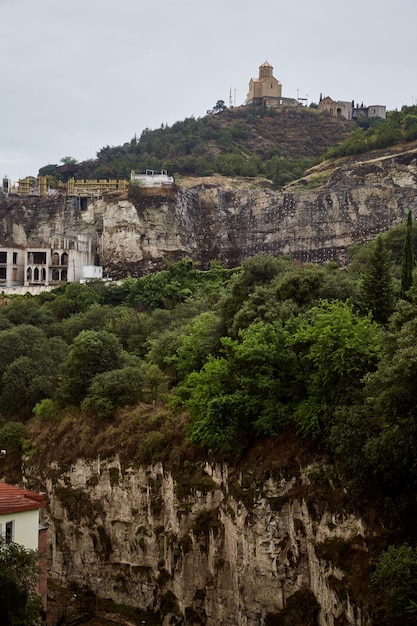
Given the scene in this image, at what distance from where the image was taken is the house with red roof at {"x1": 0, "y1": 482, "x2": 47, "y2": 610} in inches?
733

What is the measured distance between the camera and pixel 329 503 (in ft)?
63.3

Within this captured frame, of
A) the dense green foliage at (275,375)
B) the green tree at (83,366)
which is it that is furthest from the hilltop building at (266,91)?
the green tree at (83,366)

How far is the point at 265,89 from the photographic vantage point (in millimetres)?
103562

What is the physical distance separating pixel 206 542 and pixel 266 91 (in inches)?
3524

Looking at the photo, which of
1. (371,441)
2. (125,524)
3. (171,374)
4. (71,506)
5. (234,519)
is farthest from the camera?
(171,374)

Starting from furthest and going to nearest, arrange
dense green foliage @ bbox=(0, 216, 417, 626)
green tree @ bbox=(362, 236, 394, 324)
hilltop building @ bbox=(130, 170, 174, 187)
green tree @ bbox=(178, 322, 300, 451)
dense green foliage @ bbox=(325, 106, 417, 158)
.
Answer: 1. hilltop building @ bbox=(130, 170, 174, 187)
2. dense green foliage @ bbox=(325, 106, 417, 158)
3. green tree @ bbox=(362, 236, 394, 324)
4. green tree @ bbox=(178, 322, 300, 451)
5. dense green foliage @ bbox=(0, 216, 417, 626)

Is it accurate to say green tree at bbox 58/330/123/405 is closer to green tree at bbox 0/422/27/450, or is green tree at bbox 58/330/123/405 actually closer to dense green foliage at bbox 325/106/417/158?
green tree at bbox 0/422/27/450

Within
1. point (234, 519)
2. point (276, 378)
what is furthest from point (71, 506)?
point (276, 378)

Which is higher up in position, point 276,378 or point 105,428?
point 276,378

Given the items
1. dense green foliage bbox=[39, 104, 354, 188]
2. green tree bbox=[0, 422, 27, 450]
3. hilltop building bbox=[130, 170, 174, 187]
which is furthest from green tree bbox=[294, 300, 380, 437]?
dense green foliage bbox=[39, 104, 354, 188]

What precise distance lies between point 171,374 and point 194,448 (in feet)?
27.7

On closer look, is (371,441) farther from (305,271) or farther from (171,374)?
(171,374)

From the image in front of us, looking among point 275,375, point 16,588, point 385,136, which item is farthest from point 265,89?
point 16,588

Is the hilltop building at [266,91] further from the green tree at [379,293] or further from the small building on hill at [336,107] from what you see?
the green tree at [379,293]
